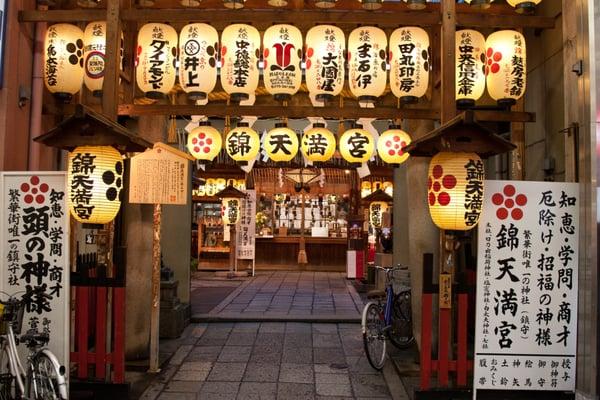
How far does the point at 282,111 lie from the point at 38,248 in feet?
14.0

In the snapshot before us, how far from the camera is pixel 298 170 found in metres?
23.2

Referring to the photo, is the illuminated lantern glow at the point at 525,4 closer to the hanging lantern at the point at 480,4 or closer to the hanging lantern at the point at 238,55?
the hanging lantern at the point at 480,4

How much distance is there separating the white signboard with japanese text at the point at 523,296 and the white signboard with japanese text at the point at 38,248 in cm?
573

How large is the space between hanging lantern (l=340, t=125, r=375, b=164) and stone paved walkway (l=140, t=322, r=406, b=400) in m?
4.32

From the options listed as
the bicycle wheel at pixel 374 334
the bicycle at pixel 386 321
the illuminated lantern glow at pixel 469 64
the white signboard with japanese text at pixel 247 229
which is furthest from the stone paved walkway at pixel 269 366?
the white signboard with japanese text at pixel 247 229

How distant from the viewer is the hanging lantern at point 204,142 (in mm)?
12844

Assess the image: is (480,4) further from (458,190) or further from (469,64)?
(458,190)

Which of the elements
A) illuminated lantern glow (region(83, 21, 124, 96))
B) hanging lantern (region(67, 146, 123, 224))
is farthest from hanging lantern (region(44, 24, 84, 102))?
hanging lantern (region(67, 146, 123, 224))

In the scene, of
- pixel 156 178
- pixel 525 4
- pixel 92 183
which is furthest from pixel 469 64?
pixel 92 183

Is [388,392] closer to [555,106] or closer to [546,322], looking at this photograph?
[546,322]

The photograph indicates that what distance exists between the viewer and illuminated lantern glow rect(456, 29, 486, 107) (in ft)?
28.4

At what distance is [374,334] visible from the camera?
9.77m

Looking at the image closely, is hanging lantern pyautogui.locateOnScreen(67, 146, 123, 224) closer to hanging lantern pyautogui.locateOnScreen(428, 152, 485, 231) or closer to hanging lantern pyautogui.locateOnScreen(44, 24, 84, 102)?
hanging lantern pyautogui.locateOnScreen(44, 24, 84, 102)

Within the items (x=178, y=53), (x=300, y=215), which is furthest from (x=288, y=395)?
(x=300, y=215)
